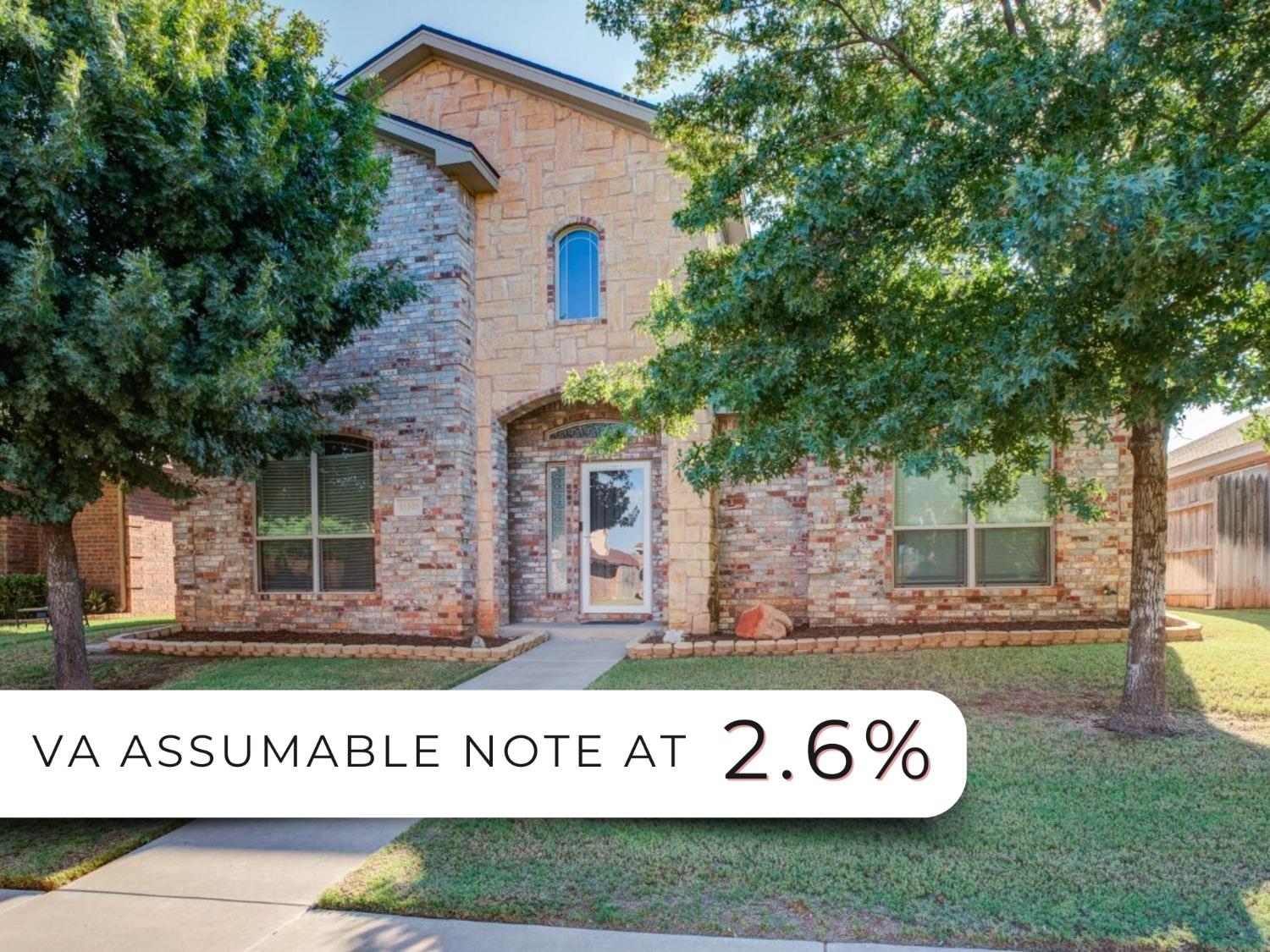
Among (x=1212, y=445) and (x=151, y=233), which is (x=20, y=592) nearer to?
(x=151, y=233)

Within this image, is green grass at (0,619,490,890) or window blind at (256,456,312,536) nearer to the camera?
green grass at (0,619,490,890)

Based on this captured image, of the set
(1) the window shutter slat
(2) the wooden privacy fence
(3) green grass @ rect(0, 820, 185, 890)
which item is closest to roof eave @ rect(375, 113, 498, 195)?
(1) the window shutter slat

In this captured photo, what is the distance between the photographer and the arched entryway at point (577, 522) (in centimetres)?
1024

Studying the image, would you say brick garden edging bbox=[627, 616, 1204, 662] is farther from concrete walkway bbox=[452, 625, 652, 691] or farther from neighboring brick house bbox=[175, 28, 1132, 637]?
neighboring brick house bbox=[175, 28, 1132, 637]

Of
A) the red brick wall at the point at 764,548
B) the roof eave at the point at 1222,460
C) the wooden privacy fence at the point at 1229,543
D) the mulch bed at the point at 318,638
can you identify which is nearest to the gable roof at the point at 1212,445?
the roof eave at the point at 1222,460

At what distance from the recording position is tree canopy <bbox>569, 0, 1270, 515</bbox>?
3.69m

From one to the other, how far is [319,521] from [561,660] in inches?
152

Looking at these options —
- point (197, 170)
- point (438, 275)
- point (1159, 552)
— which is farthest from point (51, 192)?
point (1159, 552)

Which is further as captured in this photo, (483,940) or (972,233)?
(972,233)

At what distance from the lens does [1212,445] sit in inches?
572

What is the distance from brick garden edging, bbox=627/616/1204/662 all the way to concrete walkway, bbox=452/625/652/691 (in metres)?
0.52

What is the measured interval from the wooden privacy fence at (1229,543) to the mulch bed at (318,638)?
33.5 feet

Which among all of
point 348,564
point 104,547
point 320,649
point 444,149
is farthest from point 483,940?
point 104,547

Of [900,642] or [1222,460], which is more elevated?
[1222,460]
